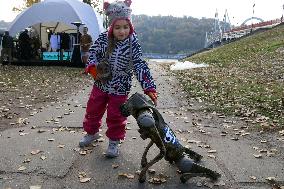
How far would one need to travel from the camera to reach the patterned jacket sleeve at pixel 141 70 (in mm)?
4816

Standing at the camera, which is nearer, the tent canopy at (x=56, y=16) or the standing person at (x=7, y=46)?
the standing person at (x=7, y=46)

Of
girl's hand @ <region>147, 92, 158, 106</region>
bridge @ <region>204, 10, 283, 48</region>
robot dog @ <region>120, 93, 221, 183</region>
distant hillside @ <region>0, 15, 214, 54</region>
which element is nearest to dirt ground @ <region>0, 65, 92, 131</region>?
girl's hand @ <region>147, 92, 158, 106</region>

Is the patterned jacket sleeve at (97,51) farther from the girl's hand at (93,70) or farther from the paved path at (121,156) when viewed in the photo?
the paved path at (121,156)

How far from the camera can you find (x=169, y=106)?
9773 mm

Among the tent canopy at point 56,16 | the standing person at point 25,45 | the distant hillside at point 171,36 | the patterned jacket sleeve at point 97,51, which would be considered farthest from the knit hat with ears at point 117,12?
the distant hillside at point 171,36

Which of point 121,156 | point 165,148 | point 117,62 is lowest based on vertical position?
point 121,156

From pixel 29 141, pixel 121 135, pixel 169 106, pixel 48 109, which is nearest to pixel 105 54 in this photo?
pixel 121 135

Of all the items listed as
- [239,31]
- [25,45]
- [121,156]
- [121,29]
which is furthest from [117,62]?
[239,31]

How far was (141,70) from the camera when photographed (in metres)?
4.96

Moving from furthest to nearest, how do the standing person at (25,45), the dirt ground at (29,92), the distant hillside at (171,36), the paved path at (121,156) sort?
the distant hillside at (171,36) < the standing person at (25,45) < the dirt ground at (29,92) < the paved path at (121,156)

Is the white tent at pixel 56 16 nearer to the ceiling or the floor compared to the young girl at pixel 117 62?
nearer to the ceiling

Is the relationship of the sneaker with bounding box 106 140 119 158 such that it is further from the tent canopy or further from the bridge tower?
the bridge tower

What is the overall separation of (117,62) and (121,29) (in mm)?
455

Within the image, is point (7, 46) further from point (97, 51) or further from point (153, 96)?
point (153, 96)
